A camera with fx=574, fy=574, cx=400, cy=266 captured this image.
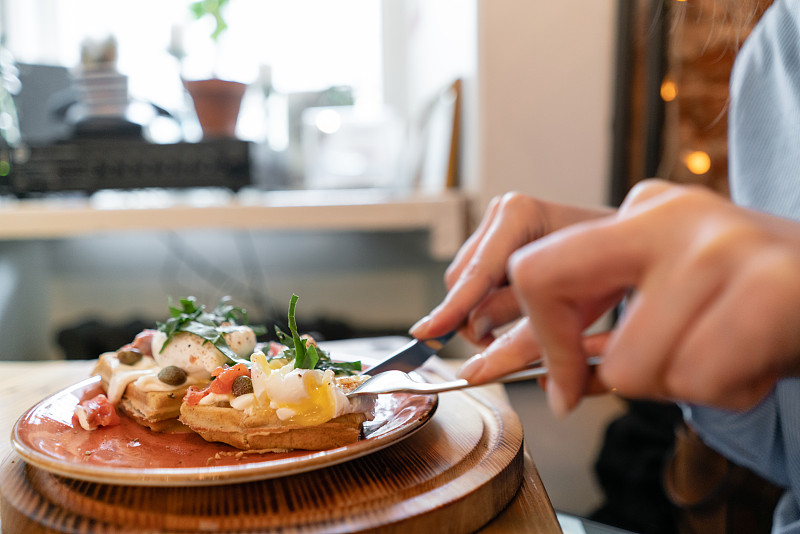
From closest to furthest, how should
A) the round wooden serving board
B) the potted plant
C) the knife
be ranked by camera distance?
1. the round wooden serving board
2. the knife
3. the potted plant

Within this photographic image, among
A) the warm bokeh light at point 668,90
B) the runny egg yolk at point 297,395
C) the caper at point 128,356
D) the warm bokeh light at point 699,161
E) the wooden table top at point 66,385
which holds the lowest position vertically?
the wooden table top at point 66,385

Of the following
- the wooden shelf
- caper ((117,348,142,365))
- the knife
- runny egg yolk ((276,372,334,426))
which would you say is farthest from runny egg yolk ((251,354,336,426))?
the wooden shelf

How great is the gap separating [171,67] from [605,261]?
8.22 ft

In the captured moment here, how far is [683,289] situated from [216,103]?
1.70 meters

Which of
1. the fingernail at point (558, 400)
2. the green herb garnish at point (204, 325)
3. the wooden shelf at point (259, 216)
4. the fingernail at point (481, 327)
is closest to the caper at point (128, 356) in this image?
the green herb garnish at point (204, 325)

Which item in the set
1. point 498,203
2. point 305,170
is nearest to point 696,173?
point 498,203

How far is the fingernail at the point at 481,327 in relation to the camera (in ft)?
2.40

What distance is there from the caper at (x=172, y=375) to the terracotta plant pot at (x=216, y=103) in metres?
1.25

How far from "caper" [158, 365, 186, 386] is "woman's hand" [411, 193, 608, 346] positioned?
0.27 metres

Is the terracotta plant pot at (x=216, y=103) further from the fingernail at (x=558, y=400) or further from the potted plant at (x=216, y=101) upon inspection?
the fingernail at (x=558, y=400)

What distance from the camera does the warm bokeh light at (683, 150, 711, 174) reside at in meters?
1.30

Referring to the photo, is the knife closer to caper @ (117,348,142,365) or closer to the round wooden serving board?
the round wooden serving board

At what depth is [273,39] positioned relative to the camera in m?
2.46

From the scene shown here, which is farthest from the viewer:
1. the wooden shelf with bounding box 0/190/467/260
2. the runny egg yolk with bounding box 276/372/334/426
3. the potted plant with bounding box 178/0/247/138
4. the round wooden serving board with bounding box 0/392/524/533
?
the potted plant with bounding box 178/0/247/138
